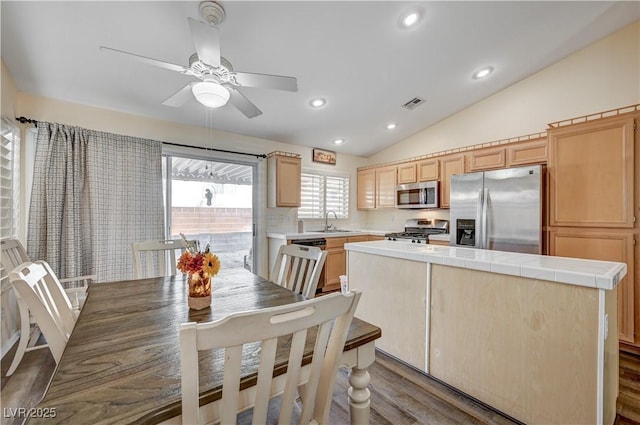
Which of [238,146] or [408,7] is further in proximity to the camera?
[238,146]

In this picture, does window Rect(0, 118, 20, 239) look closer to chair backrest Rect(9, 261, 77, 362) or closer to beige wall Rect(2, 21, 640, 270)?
beige wall Rect(2, 21, 640, 270)

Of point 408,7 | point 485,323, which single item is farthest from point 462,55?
point 485,323

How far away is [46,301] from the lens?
1.22 meters

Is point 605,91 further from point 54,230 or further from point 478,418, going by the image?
point 54,230

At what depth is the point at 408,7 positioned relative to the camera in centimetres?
222

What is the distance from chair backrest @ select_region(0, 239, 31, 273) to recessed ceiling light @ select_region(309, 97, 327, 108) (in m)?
3.06

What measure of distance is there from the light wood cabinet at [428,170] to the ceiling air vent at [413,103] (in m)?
0.86

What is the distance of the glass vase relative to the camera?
4.35 ft

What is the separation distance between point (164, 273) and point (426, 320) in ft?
6.69

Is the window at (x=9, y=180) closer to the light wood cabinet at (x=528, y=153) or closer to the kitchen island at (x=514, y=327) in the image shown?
the kitchen island at (x=514, y=327)

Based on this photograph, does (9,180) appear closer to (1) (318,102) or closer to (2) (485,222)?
(1) (318,102)

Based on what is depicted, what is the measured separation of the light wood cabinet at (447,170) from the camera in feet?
12.6

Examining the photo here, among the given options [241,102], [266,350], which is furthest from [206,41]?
[266,350]

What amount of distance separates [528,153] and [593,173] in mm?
716
